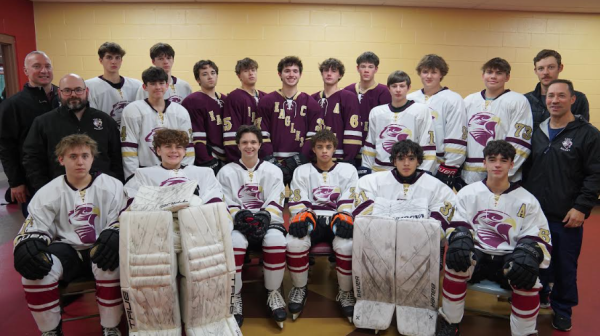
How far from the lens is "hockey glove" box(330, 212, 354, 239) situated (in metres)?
2.52

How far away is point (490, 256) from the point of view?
2.32 meters

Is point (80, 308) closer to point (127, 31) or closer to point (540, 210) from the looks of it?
point (540, 210)

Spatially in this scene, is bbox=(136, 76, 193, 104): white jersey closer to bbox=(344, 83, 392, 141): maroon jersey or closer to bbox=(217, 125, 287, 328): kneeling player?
bbox=(217, 125, 287, 328): kneeling player

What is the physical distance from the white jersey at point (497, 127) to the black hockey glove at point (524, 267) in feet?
2.53

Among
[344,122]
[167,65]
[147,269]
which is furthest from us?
[167,65]

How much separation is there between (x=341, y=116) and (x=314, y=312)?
5.39 feet

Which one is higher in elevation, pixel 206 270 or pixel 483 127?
pixel 483 127

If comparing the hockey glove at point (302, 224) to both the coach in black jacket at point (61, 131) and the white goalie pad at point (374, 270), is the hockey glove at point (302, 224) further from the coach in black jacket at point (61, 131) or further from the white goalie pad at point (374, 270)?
the coach in black jacket at point (61, 131)

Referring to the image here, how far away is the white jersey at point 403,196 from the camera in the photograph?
8.18 feet

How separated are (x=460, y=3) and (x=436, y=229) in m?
3.95

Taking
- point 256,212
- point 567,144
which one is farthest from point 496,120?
point 256,212

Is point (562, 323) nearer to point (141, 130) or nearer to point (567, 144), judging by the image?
point (567, 144)

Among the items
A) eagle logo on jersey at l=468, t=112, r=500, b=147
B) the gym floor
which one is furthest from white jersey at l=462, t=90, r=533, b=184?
the gym floor

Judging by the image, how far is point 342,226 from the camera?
253 cm
